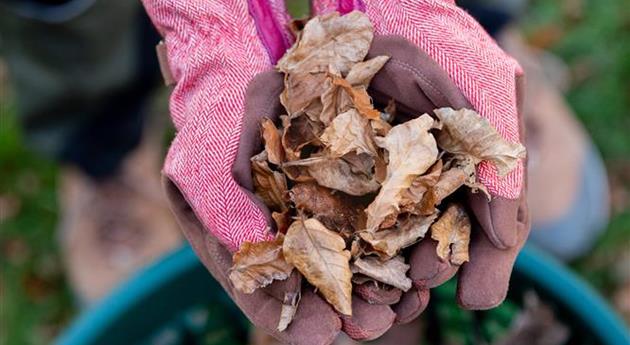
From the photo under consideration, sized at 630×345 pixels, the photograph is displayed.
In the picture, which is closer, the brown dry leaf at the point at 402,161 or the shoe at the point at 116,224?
the brown dry leaf at the point at 402,161

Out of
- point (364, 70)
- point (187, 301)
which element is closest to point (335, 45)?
point (364, 70)

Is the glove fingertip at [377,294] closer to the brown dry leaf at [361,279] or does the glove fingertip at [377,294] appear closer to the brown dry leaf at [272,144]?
the brown dry leaf at [361,279]

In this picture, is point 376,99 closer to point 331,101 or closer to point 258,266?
point 331,101

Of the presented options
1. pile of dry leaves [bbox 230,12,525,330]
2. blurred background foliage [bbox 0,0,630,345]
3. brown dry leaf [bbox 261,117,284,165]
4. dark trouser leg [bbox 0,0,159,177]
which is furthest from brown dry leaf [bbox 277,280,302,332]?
blurred background foliage [bbox 0,0,630,345]

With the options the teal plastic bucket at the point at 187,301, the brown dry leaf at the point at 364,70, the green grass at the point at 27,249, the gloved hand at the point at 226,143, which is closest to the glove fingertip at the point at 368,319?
the gloved hand at the point at 226,143

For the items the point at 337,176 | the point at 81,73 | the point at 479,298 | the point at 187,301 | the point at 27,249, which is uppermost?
the point at 337,176

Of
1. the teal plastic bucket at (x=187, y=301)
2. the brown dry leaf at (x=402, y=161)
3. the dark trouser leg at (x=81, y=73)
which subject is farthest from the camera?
the dark trouser leg at (x=81, y=73)
